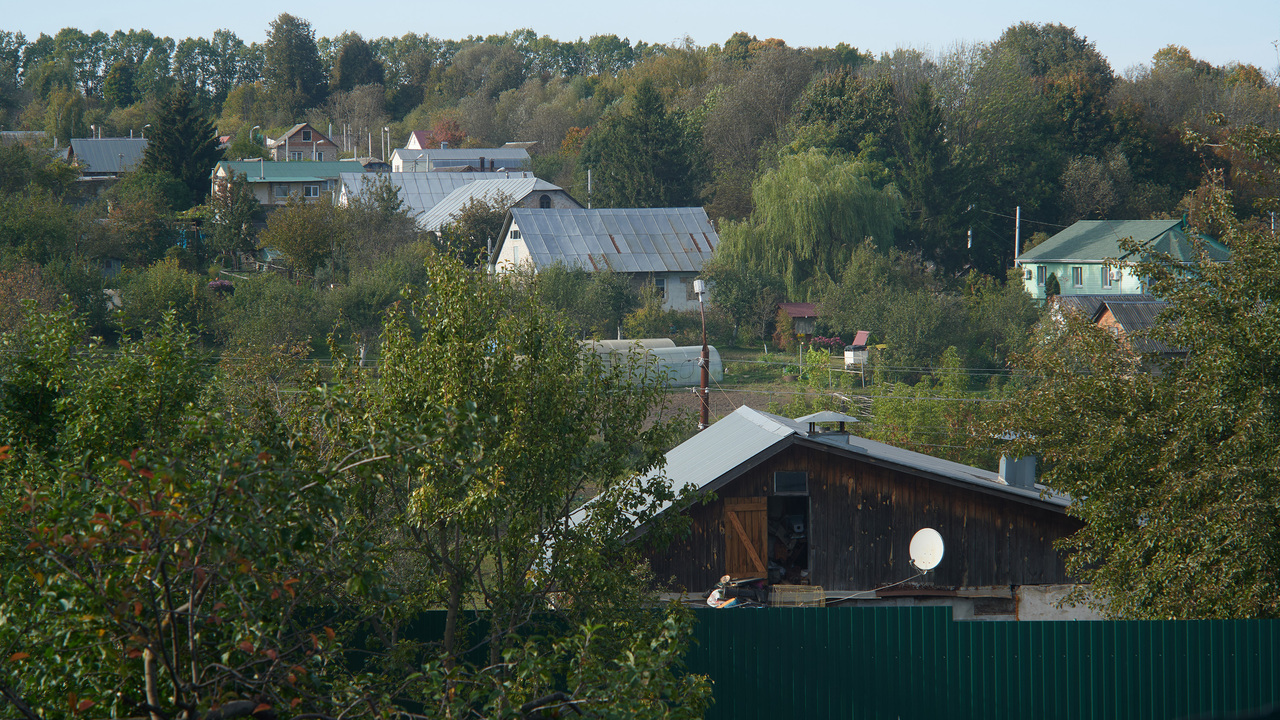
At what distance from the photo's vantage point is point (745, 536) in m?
14.4

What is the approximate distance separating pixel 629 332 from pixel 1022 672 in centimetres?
3347

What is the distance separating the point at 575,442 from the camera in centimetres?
717

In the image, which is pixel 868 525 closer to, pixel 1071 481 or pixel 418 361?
pixel 1071 481

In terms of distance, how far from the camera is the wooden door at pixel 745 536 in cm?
1442

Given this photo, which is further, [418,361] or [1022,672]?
[1022,672]

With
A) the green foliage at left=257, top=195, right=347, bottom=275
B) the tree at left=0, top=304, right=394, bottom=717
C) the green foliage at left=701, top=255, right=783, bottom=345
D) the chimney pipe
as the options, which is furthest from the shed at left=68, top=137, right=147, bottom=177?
the tree at left=0, top=304, right=394, bottom=717

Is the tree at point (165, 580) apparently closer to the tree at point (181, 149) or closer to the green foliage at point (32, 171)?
the green foliage at point (32, 171)

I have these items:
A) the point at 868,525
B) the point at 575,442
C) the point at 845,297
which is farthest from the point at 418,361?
the point at 845,297

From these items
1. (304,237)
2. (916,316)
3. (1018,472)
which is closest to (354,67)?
(304,237)

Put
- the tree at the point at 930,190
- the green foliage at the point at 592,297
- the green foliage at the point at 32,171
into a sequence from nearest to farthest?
the green foliage at the point at 592,297
the green foliage at the point at 32,171
the tree at the point at 930,190

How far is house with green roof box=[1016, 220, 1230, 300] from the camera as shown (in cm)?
4872

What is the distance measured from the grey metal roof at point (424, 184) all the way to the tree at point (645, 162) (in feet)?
23.5

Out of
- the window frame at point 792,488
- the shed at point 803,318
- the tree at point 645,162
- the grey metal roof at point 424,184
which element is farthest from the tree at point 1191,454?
the grey metal roof at point 424,184

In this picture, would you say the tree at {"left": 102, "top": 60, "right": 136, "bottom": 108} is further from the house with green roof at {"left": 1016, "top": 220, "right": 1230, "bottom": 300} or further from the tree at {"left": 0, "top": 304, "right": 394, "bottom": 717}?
the tree at {"left": 0, "top": 304, "right": 394, "bottom": 717}
